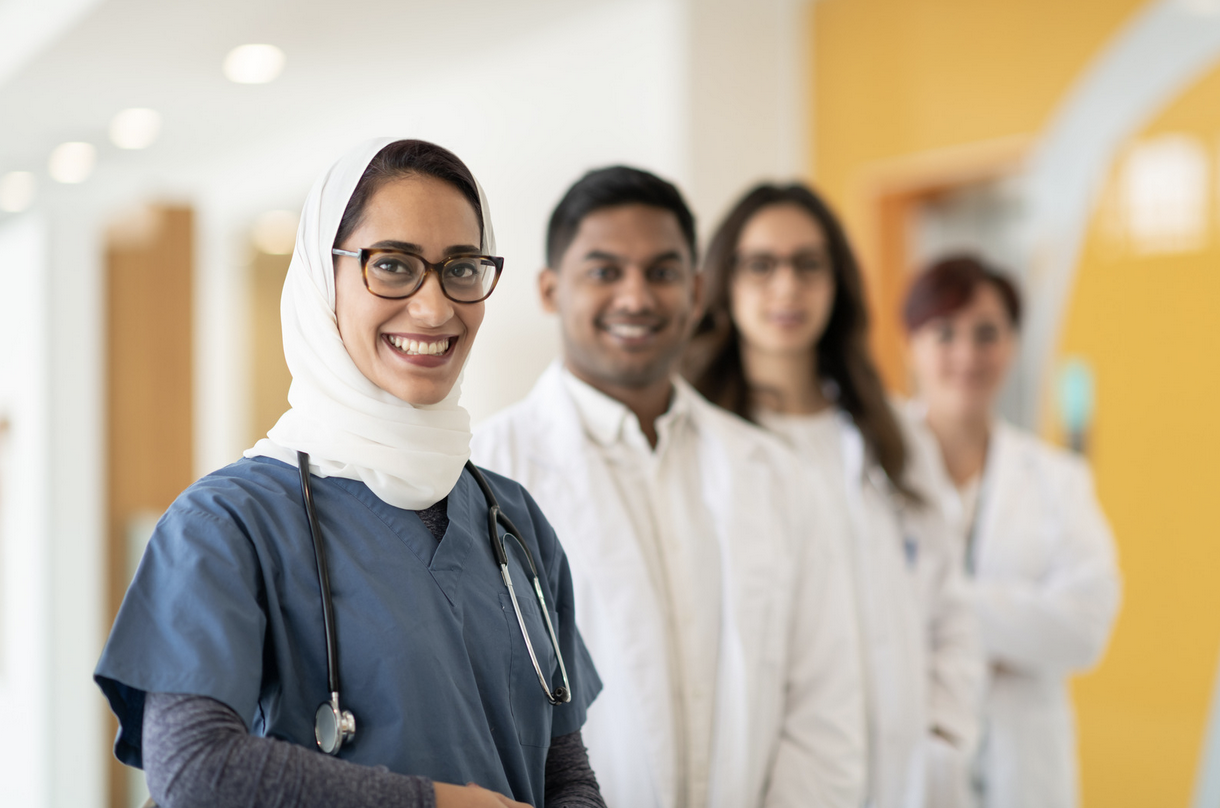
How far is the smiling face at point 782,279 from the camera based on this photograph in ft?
6.76

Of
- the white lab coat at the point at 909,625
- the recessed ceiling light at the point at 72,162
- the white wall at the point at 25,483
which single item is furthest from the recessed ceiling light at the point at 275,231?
the white lab coat at the point at 909,625

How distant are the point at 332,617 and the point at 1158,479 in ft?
9.77

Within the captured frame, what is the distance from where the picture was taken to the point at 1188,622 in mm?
2984

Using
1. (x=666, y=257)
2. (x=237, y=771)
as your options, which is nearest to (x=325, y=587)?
(x=237, y=771)

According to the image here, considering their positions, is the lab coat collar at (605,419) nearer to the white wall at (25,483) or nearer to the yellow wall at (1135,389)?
the white wall at (25,483)

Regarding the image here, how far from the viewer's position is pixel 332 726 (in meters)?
0.85

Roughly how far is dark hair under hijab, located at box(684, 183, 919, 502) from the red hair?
15.5 inches

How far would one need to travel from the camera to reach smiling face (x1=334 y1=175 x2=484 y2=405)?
91 centimetres

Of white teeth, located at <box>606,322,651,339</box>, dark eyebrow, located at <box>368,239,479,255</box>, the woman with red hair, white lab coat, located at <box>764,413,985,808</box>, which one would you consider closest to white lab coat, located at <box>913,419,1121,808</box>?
the woman with red hair

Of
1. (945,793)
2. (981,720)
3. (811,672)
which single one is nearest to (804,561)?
(811,672)

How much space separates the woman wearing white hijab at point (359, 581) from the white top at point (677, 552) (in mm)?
458

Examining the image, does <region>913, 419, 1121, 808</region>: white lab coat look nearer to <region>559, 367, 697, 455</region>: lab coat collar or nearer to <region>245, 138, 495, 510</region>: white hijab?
<region>559, 367, 697, 455</region>: lab coat collar

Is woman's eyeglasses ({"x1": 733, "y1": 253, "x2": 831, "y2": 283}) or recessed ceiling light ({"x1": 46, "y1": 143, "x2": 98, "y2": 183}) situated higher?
recessed ceiling light ({"x1": 46, "y1": 143, "x2": 98, "y2": 183})

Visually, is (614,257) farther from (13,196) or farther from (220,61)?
(220,61)
